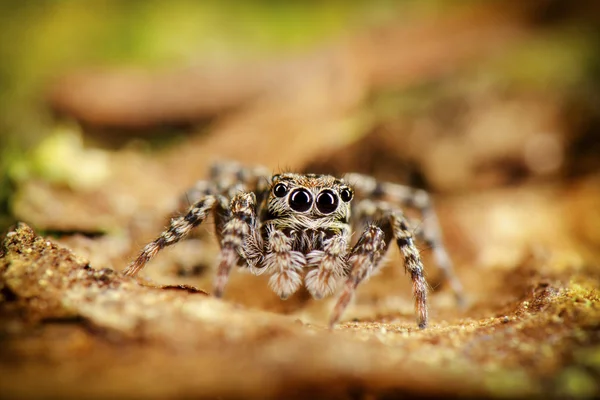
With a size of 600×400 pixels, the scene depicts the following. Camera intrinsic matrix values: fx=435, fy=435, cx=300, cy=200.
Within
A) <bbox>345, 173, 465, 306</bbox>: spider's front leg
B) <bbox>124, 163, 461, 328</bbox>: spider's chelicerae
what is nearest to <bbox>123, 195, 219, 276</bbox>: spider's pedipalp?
<bbox>124, 163, 461, 328</bbox>: spider's chelicerae

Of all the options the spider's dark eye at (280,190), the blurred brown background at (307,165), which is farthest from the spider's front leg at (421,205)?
the spider's dark eye at (280,190)

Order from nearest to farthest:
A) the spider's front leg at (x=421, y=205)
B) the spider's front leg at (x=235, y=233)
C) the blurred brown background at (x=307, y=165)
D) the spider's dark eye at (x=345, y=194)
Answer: the blurred brown background at (x=307, y=165), the spider's front leg at (x=235, y=233), the spider's dark eye at (x=345, y=194), the spider's front leg at (x=421, y=205)

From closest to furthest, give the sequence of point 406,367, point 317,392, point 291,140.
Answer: point 317,392 → point 406,367 → point 291,140

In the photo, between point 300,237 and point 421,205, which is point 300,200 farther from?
point 421,205

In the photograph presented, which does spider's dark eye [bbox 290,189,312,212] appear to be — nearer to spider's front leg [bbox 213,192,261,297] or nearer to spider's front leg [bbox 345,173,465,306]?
spider's front leg [bbox 213,192,261,297]

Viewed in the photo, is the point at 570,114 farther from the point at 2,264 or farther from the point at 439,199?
the point at 2,264

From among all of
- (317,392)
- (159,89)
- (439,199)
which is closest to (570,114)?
(439,199)

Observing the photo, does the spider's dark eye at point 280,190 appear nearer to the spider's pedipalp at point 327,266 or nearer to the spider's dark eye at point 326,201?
the spider's dark eye at point 326,201

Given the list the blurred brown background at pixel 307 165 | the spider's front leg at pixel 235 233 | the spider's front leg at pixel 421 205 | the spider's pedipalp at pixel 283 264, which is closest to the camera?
the blurred brown background at pixel 307 165
